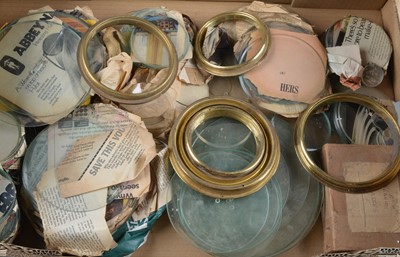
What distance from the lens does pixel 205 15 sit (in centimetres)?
122

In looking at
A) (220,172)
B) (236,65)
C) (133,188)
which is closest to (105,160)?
(133,188)

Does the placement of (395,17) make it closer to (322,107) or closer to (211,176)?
(322,107)

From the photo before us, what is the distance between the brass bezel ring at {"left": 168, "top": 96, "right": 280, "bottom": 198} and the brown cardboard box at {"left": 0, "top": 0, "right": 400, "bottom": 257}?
15 centimetres

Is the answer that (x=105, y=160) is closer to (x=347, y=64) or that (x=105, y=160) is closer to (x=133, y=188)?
(x=133, y=188)

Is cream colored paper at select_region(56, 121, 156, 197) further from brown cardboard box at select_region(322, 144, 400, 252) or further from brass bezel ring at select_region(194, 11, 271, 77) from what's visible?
brown cardboard box at select_region(322, 144, 400, 252)

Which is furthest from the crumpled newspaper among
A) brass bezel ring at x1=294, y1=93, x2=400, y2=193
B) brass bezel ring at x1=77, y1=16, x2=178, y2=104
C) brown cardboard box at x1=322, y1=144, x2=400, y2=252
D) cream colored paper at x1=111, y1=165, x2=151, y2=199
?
cream colored paper at x1=111, y1=165, x2=151, y2=199

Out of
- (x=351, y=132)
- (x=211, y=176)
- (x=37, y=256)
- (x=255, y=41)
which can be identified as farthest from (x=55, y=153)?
(x=351, y=132)

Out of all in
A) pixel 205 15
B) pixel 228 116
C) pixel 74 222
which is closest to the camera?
pixel 74 222

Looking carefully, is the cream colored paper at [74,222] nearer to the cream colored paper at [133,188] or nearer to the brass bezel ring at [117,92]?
the cream colored paper at [133,188]

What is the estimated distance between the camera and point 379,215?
101cm

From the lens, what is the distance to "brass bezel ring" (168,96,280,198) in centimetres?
98

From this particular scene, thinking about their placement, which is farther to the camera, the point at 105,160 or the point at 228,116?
the point at 228,116

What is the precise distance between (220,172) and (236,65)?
0.27 m

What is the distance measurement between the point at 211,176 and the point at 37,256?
37 centimetres
